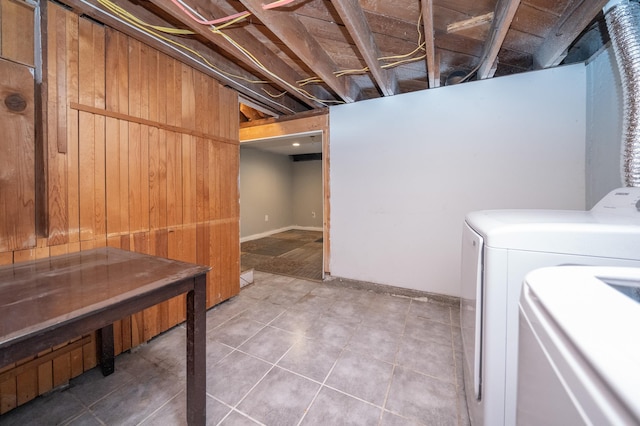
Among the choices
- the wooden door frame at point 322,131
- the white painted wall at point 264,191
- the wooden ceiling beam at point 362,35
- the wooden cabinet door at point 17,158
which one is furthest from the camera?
the white painted wall at point 264,191

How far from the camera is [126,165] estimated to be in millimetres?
1647

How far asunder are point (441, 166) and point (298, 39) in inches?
69.7

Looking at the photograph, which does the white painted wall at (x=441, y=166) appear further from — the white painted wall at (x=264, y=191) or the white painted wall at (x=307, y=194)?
the white painted wall at (x=307, y=194)

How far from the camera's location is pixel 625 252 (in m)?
0.74

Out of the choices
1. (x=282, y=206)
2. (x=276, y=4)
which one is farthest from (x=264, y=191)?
(x=276, y=4)

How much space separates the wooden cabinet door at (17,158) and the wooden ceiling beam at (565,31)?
10.3 feet

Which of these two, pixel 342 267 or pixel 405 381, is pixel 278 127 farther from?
pixel 405 381

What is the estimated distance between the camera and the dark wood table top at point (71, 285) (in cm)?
69

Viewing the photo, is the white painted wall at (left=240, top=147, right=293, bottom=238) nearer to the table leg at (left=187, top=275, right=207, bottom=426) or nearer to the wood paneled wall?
the wood paneled wall

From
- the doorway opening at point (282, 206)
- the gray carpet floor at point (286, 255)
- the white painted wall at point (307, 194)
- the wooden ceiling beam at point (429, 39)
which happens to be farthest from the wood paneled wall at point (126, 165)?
the white painted wall at point (307, 194)

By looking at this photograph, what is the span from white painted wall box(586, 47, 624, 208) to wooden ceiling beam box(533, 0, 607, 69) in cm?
28

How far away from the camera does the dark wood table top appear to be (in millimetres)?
692

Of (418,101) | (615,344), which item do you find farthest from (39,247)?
(418,101)

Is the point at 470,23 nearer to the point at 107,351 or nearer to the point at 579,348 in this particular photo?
the point at 579,348
